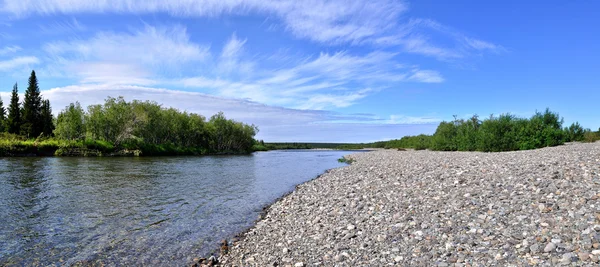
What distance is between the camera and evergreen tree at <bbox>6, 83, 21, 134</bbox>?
9854 cm

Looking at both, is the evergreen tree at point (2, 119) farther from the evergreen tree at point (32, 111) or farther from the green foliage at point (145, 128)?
the green foliage at point (145, 128)

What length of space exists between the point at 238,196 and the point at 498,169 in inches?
565

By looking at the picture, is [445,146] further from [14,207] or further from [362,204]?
[14,207]

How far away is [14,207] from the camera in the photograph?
15.8 metres

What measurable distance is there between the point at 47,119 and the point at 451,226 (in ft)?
448

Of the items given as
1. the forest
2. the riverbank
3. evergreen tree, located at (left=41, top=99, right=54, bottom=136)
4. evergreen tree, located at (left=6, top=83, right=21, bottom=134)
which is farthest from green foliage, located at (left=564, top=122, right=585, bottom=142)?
evergreen tree, located at (left=6, top=83, right=21, bottom=134)

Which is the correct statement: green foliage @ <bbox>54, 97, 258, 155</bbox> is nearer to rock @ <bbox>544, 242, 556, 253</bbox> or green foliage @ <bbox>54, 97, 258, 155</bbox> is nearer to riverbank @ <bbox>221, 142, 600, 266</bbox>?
riverbank @ <bbox>221, 142, 600, 266</bbox>

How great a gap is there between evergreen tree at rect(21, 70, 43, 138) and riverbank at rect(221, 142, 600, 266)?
115105mm

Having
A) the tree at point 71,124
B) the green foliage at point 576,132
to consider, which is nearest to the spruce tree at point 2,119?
the tree at point 71,124

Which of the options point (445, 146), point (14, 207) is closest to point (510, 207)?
point (14, 207)

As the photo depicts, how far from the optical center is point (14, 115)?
332 feet

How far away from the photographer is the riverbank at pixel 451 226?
6855mm

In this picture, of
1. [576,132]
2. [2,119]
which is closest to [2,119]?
[2,119]

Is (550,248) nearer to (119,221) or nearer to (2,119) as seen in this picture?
(119,221)
